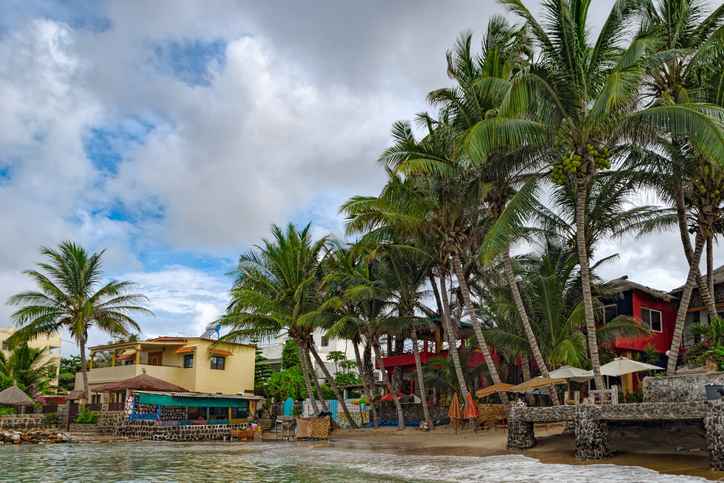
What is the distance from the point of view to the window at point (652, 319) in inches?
1151

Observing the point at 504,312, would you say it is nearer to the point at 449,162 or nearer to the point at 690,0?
the point at 449,162

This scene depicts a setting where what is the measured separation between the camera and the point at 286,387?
41688 millimetres

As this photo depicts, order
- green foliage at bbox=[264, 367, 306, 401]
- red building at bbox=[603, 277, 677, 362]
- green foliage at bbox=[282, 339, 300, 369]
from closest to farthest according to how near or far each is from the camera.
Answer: red building at bbox=[603, 277, 677, 362], green foliage at bbox=[264, 367, 306, 401], green foliage at bbox=[282, 339, 300, 369]

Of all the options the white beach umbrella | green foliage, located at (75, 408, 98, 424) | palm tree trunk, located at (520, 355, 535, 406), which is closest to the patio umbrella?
palm tree trunk, located at (520, 355, 535, 406)

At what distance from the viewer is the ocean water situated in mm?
13273

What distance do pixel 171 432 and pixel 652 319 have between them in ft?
74.4

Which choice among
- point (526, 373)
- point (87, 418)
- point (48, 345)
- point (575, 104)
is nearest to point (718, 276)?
point (526, 373)

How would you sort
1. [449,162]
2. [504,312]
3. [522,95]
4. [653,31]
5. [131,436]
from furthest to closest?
[131,436], [504,312], [449,162], [653,31], [522,95]

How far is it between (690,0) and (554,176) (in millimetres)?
6871

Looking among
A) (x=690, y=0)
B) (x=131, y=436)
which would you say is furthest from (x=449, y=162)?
(x=131, y=436)

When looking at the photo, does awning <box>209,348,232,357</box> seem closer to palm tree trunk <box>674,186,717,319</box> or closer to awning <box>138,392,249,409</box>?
awning <box>138,392,249,409</box>

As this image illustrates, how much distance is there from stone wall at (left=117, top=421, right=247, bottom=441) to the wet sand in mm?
→ 9006

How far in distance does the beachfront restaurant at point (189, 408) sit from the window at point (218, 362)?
127 inches

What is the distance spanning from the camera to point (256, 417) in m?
37.4
